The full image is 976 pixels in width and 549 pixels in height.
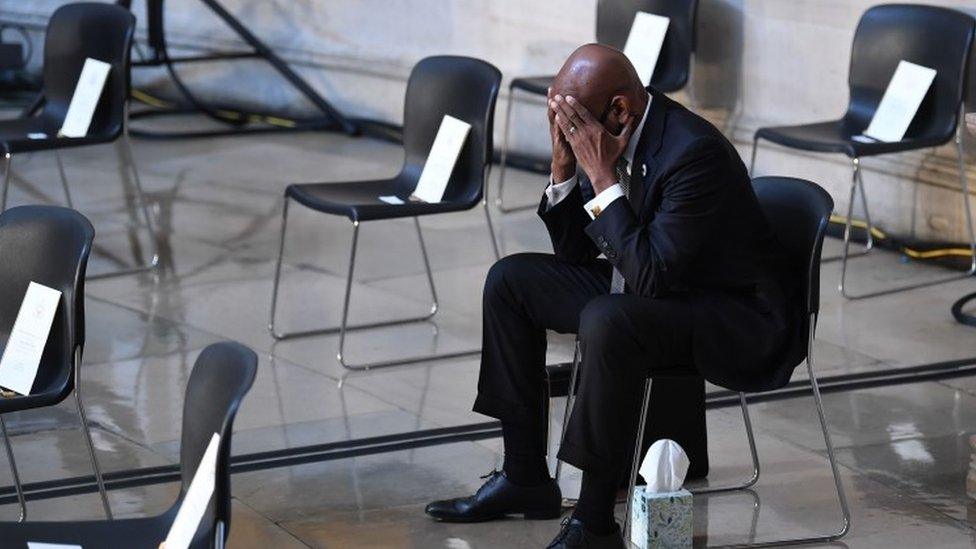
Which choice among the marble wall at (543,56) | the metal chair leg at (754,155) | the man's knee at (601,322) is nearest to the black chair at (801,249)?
the man's knee at (601,322)

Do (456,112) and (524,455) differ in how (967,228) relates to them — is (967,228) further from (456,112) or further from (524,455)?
(524,455)

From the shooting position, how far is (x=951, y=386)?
501 centimetres

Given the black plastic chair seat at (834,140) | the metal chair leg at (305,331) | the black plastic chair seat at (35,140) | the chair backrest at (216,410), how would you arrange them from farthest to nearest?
the black plastic chair seat at (35,140) < the black plastic chair seat at (834,140) < the metal chair leg at (305,331) < the chair backrest at (216,410)

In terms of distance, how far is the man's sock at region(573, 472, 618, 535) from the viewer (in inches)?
141

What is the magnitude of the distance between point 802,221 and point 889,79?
2.81 meters

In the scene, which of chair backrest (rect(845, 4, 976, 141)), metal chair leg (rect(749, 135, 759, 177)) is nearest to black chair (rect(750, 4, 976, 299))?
chair backrest (rect(845, 4, 976, 141))

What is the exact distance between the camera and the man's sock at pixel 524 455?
3.87 m

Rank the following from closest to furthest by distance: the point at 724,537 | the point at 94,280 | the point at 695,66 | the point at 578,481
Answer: the point at 724,537 < the point at 578,481 < the point at 94,280 < the point at 695,66

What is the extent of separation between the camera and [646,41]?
7.22 meters

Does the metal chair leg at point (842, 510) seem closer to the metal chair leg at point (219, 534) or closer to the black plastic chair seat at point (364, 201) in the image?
the metal chair leg at point (219, 534)

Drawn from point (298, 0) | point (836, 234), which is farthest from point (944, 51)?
point (298, 0)

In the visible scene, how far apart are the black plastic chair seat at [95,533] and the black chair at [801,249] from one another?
1.11 meters

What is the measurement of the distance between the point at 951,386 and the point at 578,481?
1403 millimetres

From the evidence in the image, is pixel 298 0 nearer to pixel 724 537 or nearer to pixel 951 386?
pixel 951 386
